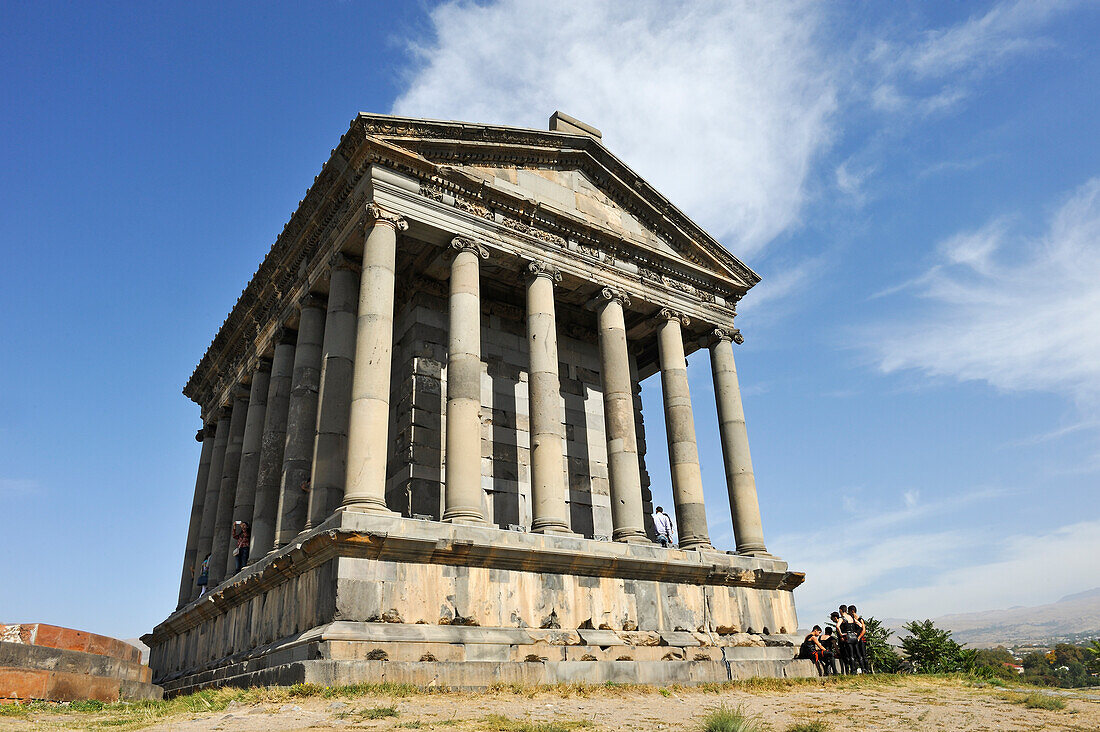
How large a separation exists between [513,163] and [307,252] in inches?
257

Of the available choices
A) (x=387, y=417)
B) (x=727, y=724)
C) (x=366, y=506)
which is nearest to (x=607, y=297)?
(x=387, y=417)

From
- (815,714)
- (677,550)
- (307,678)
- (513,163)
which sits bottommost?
(815,714)

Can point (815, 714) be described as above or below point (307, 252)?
below

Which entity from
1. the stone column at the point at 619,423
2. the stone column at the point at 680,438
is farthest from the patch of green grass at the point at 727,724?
the stone column at the point at 680,438

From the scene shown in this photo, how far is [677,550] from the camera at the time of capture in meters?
17.6

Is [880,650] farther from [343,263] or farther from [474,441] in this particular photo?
[343,263]

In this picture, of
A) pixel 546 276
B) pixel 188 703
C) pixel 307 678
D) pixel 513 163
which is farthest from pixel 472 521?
pixel 513 163

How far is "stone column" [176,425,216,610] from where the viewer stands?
1035 inches

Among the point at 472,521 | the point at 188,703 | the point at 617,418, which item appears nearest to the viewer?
the point at 188,703

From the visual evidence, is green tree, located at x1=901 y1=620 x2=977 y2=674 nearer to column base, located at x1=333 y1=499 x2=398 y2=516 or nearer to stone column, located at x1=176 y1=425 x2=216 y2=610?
column base, located at x1=333 y1=499 x2=398 y2=516

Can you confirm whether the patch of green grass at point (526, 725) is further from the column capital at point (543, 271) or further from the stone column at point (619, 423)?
the column capital at point (543, 271)

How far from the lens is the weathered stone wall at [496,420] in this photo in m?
18.7

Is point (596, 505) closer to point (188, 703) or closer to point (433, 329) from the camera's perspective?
point (433, 329)

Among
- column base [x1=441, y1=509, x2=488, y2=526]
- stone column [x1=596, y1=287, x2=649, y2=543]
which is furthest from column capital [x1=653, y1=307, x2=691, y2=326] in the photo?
column base [x1=441, y1=509, x2=488, y2=526]
